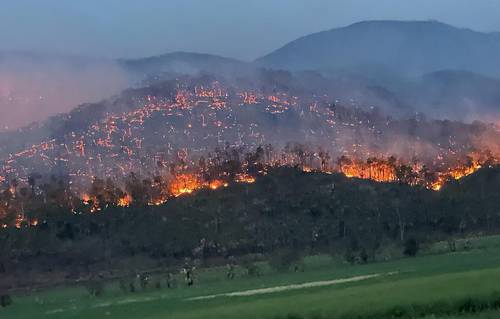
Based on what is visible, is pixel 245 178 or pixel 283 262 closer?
pixel 283 262

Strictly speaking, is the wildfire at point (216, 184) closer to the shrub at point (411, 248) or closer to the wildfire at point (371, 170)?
the wildfire at point (371, 170)

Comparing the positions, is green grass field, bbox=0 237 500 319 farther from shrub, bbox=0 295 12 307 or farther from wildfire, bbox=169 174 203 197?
wildfire, bbox=169 174 203 197

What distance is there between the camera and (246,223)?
12712 cm

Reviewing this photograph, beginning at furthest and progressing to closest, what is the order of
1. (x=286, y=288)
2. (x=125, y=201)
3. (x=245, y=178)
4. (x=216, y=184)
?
1. (x=216, y=184)
2. (x=245, y=178)
3. (x=125, y=201)
4. (x=286, y=288)

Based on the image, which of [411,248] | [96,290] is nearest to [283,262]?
[411,248]

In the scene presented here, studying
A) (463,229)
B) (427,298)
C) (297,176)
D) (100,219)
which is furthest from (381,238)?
(427,298)

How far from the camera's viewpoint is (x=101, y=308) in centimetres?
5803

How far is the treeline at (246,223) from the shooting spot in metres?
116

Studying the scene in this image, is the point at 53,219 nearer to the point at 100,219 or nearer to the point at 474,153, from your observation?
the point at 100,219

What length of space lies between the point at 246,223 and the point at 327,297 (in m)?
87.4

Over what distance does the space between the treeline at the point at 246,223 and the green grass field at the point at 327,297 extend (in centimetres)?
2013

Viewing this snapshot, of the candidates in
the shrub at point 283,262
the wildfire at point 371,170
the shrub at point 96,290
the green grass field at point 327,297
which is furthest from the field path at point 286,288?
the wildfire at point 371,170

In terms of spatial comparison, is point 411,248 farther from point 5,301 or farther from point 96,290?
point 5,301

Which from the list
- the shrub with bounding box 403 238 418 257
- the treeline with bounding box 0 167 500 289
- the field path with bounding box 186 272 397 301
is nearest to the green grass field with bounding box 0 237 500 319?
the shrub with bounding box 403 238 418 257
